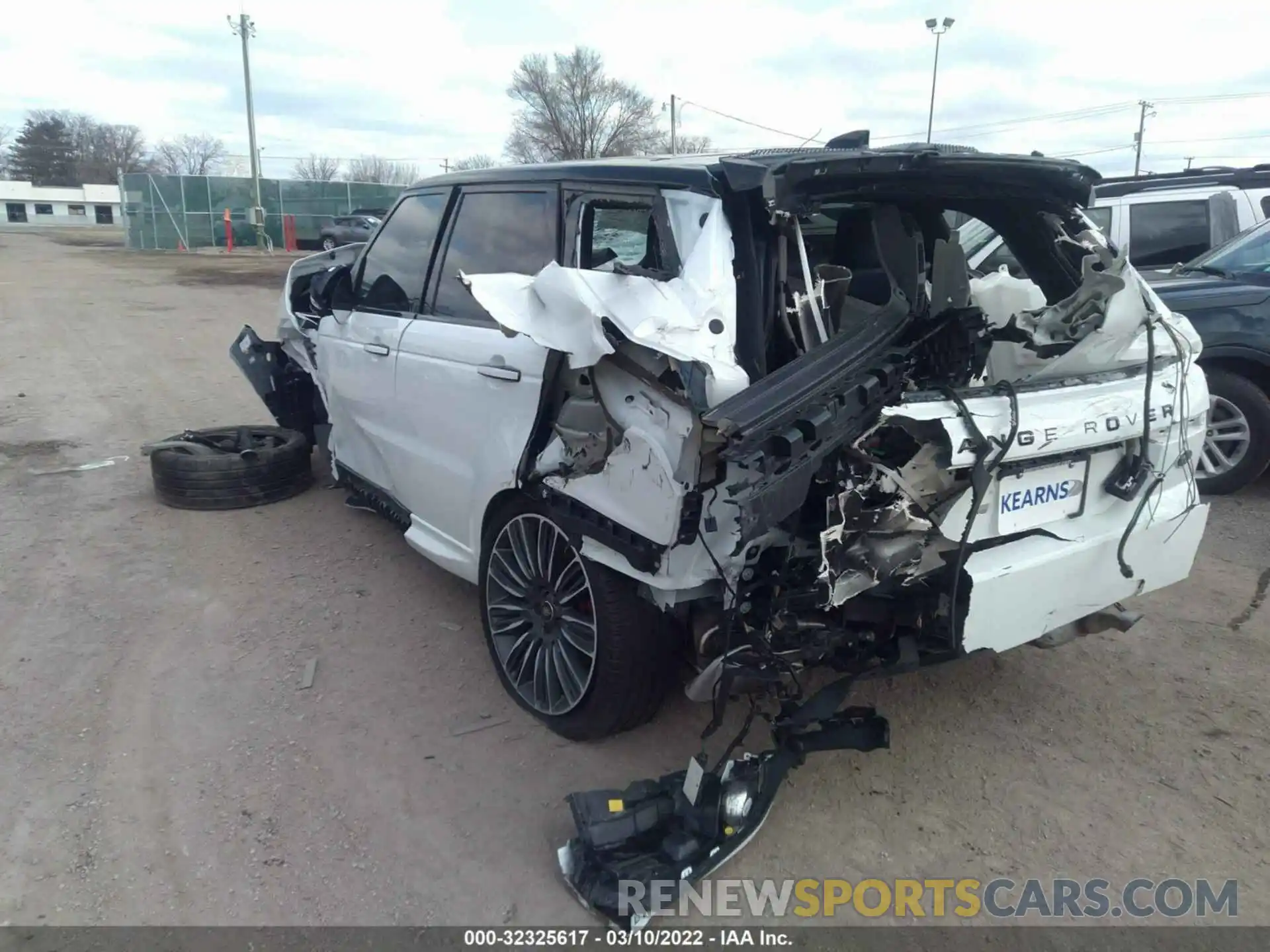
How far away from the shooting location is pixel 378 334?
443cm

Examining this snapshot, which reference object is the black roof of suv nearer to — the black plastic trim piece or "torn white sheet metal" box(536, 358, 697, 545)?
"torn white sheet metal" box(536, 358, 697, 545)

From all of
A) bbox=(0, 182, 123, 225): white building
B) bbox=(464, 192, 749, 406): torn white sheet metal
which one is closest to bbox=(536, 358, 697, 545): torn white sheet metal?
bbox=(464, 192, 749, 406): torn white sheet metal

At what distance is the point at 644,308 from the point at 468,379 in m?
1.22

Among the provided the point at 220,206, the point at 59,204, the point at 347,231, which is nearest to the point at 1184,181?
the point at 347,231

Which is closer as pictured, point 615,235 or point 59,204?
point 615,235

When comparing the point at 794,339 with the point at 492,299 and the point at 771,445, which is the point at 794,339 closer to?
the point at 771,445

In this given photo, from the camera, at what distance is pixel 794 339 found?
2.86 metres

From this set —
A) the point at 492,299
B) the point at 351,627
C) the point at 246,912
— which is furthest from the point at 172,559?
the point at 492,299

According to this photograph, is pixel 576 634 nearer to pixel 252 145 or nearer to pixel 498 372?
pixel 498 372

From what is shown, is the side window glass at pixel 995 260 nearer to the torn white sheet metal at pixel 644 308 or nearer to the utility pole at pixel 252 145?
the torn white sheet metal at pixel 644 308

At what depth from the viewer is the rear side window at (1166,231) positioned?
304 inches

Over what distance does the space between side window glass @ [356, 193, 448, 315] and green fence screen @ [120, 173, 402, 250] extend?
30.0 m

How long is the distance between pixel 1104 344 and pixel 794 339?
44.6 inches

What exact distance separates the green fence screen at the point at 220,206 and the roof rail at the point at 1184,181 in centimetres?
2820
